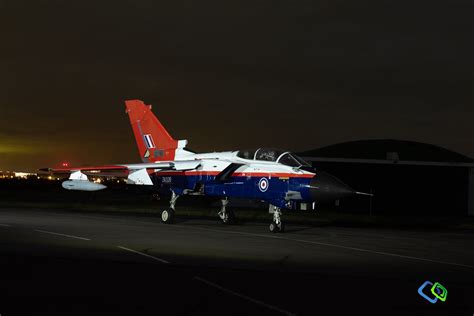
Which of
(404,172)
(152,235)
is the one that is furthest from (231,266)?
(404,172)

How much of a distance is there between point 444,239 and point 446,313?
12713 mm

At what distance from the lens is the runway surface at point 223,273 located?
8.48m

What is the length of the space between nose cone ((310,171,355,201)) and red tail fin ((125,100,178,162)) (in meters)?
9.20

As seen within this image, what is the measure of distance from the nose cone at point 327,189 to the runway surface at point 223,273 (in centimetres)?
135

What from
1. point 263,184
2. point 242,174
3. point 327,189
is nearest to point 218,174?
point 242,174

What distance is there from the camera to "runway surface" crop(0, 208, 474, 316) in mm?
8484

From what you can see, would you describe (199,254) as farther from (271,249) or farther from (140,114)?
(140,114)

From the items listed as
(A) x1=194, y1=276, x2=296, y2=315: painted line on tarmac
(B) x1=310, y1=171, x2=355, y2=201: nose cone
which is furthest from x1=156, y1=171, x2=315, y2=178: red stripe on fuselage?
(A) x1=194, y1=276, x2=296, y2=315: painted line on tarmac

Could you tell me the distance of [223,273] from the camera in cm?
1134

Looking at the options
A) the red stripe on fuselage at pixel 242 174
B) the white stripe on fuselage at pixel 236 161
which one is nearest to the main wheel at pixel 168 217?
the red stripe on fuselage at pixel 242 174

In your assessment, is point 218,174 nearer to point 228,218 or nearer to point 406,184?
point 228,218

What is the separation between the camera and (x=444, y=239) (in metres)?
20.4

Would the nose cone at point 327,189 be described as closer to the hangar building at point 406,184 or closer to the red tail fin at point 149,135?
the red tail fin at point 149,135

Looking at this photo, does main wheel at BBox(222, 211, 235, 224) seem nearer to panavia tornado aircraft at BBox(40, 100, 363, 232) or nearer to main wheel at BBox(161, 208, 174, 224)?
panavia tornado aircraft at BBox(40, 100, 363, 232)
